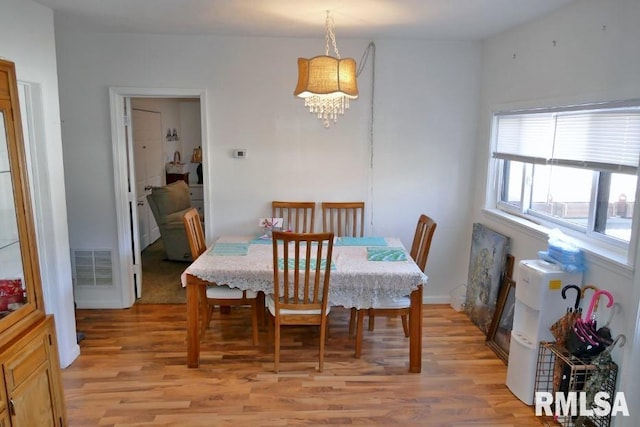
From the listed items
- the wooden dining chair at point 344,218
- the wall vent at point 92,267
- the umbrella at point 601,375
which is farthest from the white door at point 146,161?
the umbrella at point 601,375

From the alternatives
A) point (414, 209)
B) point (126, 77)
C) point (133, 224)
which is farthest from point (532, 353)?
point (126, 77)

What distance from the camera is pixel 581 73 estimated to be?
2.70 metres

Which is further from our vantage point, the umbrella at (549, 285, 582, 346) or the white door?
the white door

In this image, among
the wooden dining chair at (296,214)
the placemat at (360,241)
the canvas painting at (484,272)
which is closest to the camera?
the canvas painting at (484,272)

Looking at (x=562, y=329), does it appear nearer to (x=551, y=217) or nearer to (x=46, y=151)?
(x=551, y=217)

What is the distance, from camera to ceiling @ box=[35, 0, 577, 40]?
2.92 m

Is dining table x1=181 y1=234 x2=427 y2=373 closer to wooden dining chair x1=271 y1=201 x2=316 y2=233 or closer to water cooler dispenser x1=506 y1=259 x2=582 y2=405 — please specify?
water cooler dispenser x1=506 y1=259 x2=582 y2=405

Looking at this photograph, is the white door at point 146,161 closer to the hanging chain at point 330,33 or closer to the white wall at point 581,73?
the hanging chain at point 330,33

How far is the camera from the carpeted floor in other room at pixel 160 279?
14.7 feet

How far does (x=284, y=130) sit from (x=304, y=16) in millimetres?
1149

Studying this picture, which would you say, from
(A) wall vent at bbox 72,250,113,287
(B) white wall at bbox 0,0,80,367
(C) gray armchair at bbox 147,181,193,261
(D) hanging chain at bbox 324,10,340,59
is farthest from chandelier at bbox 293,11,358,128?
(C) gray armchair at bbox 147,181,193,261

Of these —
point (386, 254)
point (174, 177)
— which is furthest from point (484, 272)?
point (174, 177)

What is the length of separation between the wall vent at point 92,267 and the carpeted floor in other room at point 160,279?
411 mm

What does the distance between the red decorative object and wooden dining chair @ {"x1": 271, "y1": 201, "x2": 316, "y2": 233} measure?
2.32 meters
